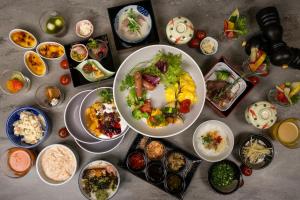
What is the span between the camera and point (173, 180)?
2354mm

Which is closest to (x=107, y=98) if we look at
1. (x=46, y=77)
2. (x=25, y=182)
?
(x=46, y=77)

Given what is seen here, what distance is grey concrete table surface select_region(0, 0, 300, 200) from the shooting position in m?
2.45

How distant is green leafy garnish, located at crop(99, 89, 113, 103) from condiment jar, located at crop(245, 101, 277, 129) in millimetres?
974

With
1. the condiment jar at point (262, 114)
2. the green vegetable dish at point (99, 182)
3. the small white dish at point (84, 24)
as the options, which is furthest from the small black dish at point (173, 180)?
the small white dish at point (84, 24)

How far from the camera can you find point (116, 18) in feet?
7.79

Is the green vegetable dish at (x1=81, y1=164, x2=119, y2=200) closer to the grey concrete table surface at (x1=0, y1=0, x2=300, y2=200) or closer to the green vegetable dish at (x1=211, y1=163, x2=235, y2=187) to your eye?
the grey concrete table surface at (x1=0, y1=0, x2=300, y2=200)

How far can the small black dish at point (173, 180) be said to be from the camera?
2.35 metres

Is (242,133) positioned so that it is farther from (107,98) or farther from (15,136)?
(15,136)

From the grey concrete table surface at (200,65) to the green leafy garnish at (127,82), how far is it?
362mm

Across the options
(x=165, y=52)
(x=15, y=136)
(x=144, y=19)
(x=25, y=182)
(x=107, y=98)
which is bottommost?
(x=25, y=182)

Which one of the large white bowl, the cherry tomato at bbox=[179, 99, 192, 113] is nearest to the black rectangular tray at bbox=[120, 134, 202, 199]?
the large white bowl

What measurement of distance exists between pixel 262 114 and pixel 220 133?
324 mm

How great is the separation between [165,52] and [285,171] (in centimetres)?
124

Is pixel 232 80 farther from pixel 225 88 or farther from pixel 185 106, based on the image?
pixel 185 106
